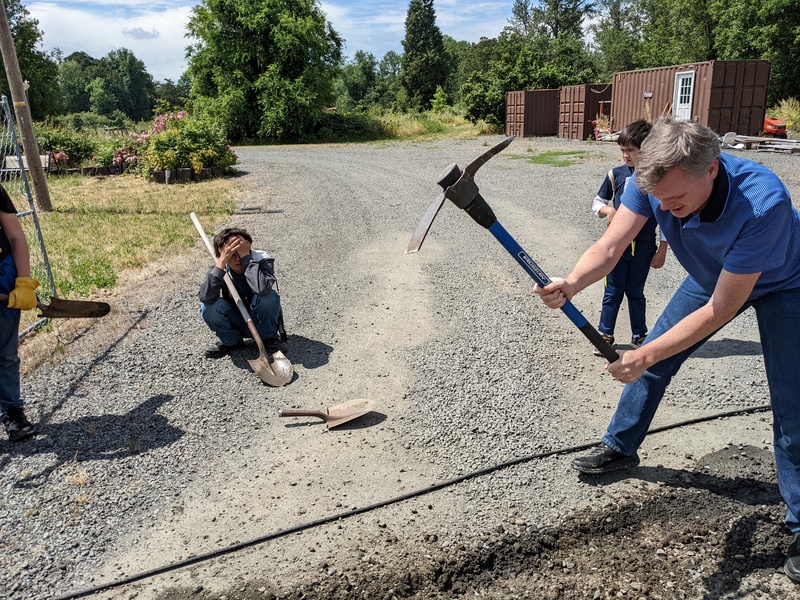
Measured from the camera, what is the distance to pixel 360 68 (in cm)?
6800

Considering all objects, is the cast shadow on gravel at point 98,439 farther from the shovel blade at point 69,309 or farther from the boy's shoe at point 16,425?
the shovel blade at point 69,309

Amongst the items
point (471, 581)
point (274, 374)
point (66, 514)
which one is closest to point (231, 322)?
point (274, 374)

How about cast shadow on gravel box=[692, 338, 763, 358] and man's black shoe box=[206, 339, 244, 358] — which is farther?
man's black shoe box=[206, 339, 244, 358]

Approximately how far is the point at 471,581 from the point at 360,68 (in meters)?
70.8

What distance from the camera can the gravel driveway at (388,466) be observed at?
8.79 ft

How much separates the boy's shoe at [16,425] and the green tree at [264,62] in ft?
84.6

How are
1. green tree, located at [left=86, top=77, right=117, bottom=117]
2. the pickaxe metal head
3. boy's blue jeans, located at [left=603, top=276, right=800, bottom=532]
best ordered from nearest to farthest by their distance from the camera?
boy's blue jeans, located at [left=603, top=276, right=800, bottom=532] → the pickaxe metal head → green tree, located at [left=86, top=77, right=117, bottom=117]

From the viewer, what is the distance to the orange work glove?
12.2ft

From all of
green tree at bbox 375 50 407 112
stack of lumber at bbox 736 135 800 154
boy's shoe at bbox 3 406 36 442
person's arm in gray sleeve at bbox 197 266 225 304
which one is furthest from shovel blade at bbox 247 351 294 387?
green tree at bbox 375 50 407 112

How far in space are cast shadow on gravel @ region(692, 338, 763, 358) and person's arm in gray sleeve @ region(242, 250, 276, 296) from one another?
3279 mm

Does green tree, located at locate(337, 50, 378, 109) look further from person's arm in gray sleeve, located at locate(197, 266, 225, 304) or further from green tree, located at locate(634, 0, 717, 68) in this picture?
person's arm in gray sleeve, located at locate(197, 266, 225, 304)

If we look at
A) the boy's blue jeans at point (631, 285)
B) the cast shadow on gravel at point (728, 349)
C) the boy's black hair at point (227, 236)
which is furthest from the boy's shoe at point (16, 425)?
the cast shadow on gravel at point (728, 349)

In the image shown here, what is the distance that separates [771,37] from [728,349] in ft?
103

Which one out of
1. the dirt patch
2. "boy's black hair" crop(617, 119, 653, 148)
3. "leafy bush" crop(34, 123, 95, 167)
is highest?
"boy's black hair" crop(617, 119, 653, 148)
